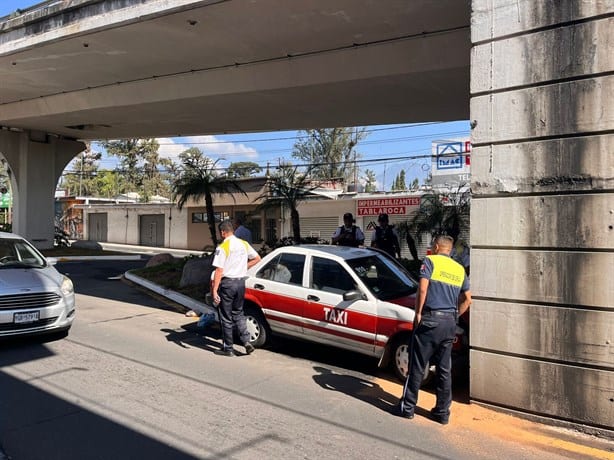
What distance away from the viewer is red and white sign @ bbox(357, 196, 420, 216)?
26516 millimetres

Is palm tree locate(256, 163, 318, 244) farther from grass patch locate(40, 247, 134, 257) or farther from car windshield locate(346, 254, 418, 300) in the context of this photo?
grass patch locate(40, 247, 134, 257)

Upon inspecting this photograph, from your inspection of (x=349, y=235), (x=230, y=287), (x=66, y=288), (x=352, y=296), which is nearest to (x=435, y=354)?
(x=352, y=296)

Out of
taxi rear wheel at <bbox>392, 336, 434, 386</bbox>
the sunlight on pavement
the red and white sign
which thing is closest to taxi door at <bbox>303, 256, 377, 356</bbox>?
taxi rear wheel at <bbox>392, 336, 434, 386</bbox>

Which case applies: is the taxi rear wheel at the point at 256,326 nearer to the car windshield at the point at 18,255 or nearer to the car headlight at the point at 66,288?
the car headlight at the point at 66,288

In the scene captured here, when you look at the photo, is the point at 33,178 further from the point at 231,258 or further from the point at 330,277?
the point at 330,277

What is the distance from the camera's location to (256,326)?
7156 millimetres

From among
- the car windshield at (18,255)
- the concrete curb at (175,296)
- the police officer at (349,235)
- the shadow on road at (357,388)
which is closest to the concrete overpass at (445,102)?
the shadow on road at (357,388)

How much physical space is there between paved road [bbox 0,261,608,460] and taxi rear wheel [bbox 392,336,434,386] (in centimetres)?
18

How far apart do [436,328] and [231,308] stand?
3.01 m

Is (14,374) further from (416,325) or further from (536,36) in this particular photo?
(536,36)

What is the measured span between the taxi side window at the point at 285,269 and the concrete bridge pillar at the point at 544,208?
2.44 m

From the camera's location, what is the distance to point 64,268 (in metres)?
16.8

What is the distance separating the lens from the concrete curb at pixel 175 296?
9.84 m

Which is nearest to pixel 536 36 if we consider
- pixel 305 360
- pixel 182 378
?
pixel 305 360
